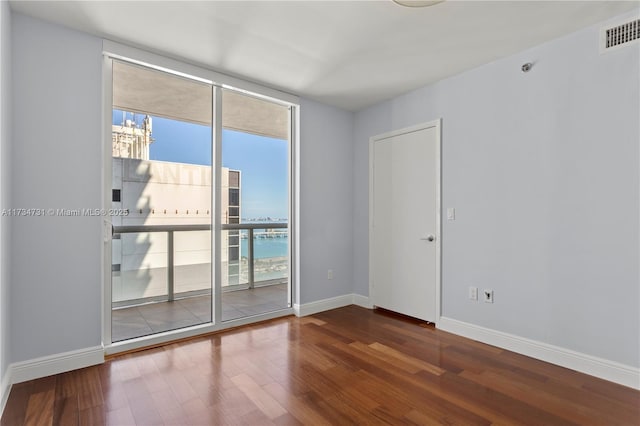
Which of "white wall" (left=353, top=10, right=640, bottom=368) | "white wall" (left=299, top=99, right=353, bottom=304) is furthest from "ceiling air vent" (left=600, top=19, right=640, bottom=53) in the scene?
"white wall" (left=299, top=99, right=353, bottom=304)

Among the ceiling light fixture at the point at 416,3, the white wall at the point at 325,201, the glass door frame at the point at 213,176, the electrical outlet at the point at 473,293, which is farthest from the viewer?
the white wall at the point at 325,201

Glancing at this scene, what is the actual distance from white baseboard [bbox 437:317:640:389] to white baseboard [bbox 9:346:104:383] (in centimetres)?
309

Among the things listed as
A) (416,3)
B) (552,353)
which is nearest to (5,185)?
(416,3)

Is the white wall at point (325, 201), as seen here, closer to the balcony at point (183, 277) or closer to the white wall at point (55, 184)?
the balcony at point (183, 277)

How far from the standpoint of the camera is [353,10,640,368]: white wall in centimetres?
230

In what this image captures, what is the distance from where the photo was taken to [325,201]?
4.19 m

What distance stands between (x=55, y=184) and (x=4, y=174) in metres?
0.34

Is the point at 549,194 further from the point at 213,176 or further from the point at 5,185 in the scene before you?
the point at 5,185

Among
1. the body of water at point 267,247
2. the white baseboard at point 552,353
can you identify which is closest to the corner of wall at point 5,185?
the body of water at point 267,247

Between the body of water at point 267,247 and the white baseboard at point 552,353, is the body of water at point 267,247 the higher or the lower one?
the higher one

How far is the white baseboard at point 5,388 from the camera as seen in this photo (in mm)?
1954

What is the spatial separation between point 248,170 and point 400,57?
1924 millimetres

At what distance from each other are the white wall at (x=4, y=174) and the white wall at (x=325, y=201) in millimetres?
2530

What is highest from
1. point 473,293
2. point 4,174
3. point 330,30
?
point 330,30
